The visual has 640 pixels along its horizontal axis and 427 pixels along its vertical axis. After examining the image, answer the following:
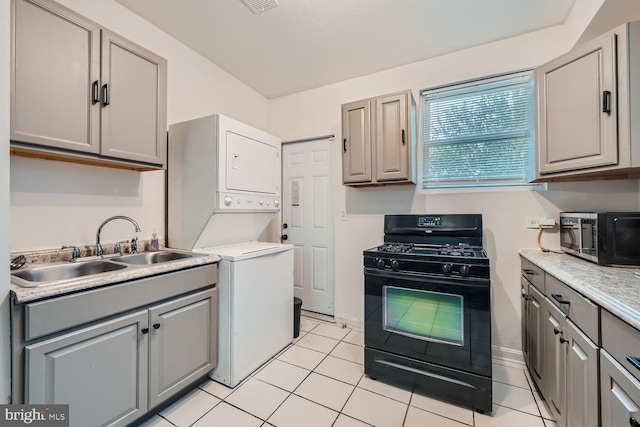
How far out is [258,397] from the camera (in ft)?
6.26

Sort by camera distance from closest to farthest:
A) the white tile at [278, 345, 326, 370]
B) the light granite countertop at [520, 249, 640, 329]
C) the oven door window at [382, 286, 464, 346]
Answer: the light granite countertop at [520, 249, 640, 329], the oven door window at [382, 286, 464, 346], the white tile at [278, 345, 326, 370]

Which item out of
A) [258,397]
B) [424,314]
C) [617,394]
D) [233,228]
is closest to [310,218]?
[233,228]

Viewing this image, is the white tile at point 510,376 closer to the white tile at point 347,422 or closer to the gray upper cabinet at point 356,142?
the white tile at point 347,422

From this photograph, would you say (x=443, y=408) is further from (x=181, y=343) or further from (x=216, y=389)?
(x=181, y=343)

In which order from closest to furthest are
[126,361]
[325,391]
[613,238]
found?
[126,361], [613,238], [325,391]

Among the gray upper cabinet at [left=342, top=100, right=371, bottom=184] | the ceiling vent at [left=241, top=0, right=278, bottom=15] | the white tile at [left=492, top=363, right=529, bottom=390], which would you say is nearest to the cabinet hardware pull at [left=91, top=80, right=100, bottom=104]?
the ceiling vent at [left=241, top=0, right=278, bottom=15]

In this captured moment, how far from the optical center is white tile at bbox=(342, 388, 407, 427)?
5.58 ft

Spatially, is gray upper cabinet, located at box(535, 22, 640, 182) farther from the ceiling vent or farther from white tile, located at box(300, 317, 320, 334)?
white tile, located at box(300, 317, 320, 334)

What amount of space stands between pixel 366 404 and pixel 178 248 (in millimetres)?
1888

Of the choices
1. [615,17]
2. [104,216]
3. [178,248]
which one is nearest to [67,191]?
[104,216]

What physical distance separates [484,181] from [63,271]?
331 cm

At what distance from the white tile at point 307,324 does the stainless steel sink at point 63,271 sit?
1.95 m

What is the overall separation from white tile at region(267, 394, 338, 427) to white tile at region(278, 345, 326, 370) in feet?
1.44

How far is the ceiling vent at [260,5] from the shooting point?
1988 mm
